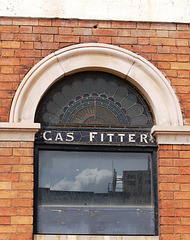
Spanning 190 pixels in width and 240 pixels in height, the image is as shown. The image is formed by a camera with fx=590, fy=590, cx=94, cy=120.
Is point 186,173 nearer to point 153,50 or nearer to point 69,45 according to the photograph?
point 153,50

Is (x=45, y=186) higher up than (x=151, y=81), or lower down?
lower down

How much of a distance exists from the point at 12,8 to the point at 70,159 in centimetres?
262

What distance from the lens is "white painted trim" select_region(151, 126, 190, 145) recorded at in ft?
30.3

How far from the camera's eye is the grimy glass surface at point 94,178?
9.19m

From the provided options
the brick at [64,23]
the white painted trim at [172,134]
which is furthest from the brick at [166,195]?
the brick at [64,23]

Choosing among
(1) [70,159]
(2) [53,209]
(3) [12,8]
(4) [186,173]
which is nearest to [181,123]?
(4) [186,173]

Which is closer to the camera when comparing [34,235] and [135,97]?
[34,235]

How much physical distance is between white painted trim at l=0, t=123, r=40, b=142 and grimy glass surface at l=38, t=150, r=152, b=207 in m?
0.44

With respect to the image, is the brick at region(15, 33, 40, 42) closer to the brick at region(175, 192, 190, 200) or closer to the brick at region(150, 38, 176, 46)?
the brick at region(150, 38, 176, 46)

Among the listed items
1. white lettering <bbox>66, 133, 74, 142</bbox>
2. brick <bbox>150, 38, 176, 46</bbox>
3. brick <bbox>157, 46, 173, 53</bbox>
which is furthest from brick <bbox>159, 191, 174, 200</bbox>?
brick <bbox>150, 38, 176, 46</bbox>

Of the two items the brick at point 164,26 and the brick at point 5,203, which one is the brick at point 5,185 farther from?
the brick at point 164,26

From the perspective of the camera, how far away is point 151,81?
9.49 metres

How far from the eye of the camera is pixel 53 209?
9.10 meters

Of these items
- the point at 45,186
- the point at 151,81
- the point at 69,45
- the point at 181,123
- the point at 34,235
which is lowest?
the point at 34,235
